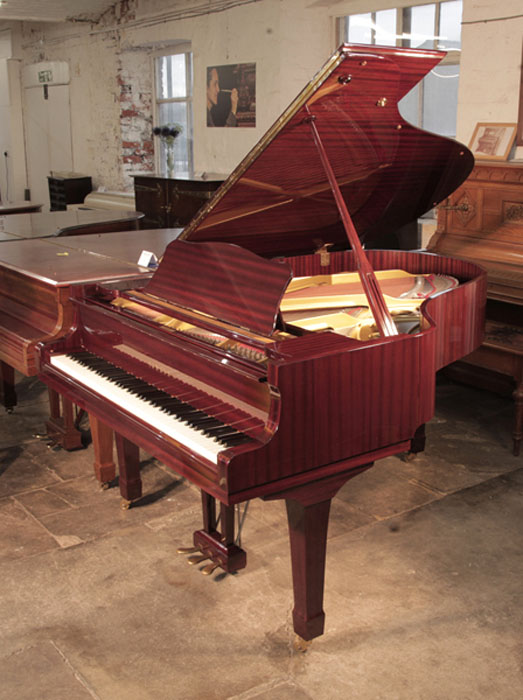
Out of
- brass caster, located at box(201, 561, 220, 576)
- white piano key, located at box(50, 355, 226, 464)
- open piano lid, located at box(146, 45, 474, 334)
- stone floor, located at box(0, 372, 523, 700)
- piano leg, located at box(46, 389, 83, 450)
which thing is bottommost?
stone floor, located at box(0, 372, 523, 700)

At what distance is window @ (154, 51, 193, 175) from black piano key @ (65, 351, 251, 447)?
6.89 meters

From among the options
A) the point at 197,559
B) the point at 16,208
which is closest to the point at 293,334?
the point at 197,559

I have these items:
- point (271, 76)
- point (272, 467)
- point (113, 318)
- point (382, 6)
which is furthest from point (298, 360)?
point (271, 76)

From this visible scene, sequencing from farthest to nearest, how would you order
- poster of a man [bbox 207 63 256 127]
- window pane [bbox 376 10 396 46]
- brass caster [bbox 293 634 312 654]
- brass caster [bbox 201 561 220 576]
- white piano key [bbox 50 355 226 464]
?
poster of a man [bbox 207 63 256 127], window pane [bbox 376 10 396 46], brass caster [bbox 201 561 220 576], brass caster [bbox 293 634 312 654], white piano key [bbox 50 355 226 464]

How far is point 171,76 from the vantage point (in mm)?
9633

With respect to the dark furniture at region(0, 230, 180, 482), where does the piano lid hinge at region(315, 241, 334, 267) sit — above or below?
above

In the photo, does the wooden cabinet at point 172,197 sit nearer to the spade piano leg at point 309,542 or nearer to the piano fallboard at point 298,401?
the piano fallboard at point 298,401

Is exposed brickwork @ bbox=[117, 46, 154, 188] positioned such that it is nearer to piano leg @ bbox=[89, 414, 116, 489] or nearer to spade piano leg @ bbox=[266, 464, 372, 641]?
piano leg @ bbox=[89, 414, 116, 489]

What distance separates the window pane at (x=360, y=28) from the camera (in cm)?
682

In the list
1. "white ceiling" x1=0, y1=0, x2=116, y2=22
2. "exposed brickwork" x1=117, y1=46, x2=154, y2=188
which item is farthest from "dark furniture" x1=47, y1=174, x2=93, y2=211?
"white ceiling" x1=0, y1=0, x2=116, y2=22

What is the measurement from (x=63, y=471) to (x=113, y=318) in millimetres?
1168

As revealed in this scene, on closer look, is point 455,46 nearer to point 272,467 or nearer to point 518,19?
point 518,19

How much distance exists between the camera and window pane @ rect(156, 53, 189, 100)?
9.35 meters

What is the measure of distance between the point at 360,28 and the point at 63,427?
16.1ft
